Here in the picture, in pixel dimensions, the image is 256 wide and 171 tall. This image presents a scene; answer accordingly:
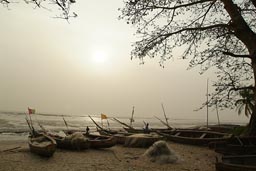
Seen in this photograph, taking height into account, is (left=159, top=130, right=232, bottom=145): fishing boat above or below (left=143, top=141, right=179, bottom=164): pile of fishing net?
above

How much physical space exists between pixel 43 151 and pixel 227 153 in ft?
24.8

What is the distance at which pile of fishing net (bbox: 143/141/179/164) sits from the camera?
10.1 metres

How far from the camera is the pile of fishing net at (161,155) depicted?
10.1 m

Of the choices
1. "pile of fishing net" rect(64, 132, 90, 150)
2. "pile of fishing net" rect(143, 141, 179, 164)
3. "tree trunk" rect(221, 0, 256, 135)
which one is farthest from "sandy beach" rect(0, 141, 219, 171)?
"tree trunk" rect(221, 0, 256, 135)

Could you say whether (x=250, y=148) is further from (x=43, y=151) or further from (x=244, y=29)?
(x=43, y=151)

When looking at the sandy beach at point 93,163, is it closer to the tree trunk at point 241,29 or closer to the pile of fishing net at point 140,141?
the pile of fishing net at point 140,141

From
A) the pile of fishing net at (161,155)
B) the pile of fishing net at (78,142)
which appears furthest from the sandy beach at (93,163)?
the pile of fishing net at (78,142)

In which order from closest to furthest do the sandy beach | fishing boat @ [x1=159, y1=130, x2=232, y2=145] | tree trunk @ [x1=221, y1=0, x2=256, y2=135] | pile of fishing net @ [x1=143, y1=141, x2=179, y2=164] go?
the sandy beach, pile of fishing net @ [x1=143, y1=141, x2=179, y2=164], tree trunk @ [x1=221, y1=0, x2=256, y2=135], fishing boat @ [x1=159, y1=130, x2=232, y2=145]

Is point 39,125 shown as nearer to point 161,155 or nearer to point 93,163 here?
point 93,163

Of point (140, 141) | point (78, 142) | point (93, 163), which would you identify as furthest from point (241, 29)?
Answer: point (78, 142)

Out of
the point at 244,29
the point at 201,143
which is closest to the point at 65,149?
the point at 201,143

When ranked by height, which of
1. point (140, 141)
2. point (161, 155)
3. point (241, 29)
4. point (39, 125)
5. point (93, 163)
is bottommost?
point (93, 163)

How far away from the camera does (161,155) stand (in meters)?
10.4

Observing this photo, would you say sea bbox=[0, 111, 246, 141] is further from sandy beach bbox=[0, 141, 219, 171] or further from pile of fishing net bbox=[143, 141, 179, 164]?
pile of fishing net bbox=[143, 141, 179, 164]
